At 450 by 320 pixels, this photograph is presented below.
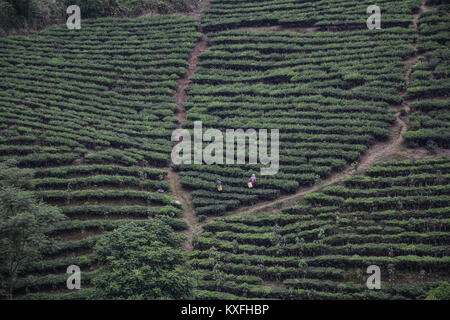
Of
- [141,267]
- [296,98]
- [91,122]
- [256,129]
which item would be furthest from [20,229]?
[296,98]

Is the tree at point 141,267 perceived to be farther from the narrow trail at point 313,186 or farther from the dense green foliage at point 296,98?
the dense green foliage at point 296,98

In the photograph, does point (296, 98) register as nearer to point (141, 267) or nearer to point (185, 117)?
point (185, 117)

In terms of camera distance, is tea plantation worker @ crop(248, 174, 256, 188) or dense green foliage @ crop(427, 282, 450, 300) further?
tea plantation worker @ crop(248, 174, 256, 188)

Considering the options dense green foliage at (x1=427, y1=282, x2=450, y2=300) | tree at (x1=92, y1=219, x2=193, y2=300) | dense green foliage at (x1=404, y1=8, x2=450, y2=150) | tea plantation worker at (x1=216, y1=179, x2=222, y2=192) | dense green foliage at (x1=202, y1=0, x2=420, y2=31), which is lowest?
dense green foliage at (x1=427, y1=282, x2=450, y2=300)

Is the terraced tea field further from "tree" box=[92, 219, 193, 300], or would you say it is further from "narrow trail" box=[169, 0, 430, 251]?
"tree" box=[92, 219, 193, 300]

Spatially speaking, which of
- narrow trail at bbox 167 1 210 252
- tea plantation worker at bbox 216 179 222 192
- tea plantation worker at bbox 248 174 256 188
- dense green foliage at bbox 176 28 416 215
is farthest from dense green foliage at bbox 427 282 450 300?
tea plantation worker at bbox 216 179 222 192

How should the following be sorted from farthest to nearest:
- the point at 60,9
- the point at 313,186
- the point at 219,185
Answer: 1. the point at 60,9
2. the point at 219,185
3. the point at 313,186

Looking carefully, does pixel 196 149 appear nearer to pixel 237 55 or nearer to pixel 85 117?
pixel 85 117
